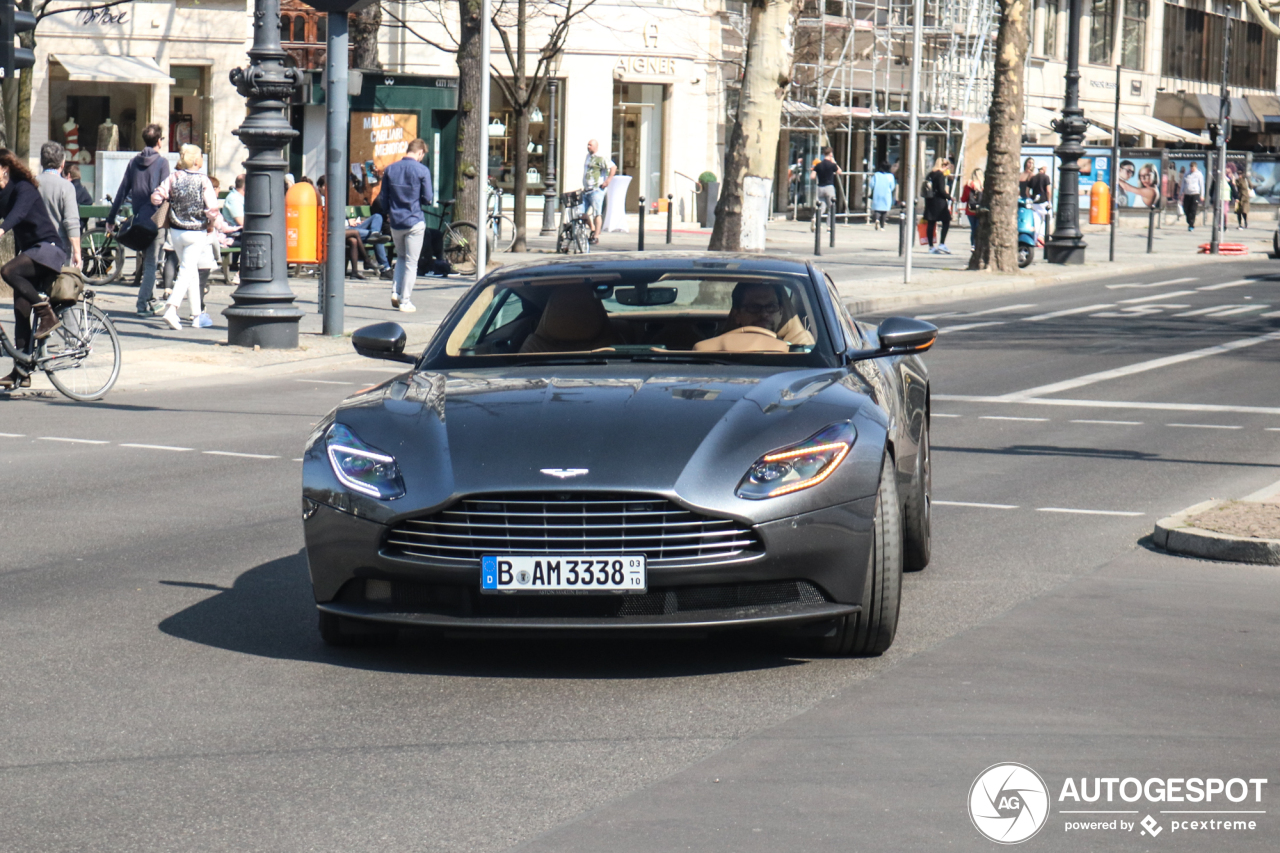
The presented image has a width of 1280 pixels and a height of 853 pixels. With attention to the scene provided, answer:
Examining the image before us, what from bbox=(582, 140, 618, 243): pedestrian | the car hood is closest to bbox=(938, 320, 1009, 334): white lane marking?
bbox=(582, 140, 618, 243): pedestrian

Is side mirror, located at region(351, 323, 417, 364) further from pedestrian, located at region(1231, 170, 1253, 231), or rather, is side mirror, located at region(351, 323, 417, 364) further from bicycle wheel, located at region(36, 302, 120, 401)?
pedestrian, located at region(1231, 170, 1253, 231)

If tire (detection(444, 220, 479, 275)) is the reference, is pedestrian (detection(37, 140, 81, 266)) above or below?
above

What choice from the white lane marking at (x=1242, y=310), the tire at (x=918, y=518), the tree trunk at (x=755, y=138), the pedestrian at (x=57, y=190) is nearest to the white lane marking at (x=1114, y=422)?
the tire at (x=918, y=518)

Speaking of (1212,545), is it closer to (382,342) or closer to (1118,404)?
(382,342)

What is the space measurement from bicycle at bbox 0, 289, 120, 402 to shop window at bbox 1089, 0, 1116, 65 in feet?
204

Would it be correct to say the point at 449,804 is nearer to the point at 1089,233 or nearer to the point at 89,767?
the point at 89,767

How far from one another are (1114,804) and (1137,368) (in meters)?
13.7

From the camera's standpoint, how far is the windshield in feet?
22.9

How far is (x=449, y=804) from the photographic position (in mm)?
4559

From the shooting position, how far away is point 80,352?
1419 cm

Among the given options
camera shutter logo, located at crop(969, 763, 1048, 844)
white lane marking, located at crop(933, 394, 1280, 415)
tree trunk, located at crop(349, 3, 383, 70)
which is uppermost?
tree trunk, located at crop(349, 3, 383, 70)

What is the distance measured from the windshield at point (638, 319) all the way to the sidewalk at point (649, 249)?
350cm

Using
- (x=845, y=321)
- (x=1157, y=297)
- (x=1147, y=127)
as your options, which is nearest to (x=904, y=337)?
(x=845, y=321)

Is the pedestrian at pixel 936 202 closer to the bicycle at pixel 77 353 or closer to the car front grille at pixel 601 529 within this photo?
the bicycle at pixel 77 353
